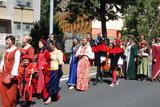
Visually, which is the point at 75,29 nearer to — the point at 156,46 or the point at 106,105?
the point at 156,46

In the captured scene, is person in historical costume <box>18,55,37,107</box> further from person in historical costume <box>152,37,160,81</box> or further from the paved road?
person in historical costume <box>152,37,160,81</box>

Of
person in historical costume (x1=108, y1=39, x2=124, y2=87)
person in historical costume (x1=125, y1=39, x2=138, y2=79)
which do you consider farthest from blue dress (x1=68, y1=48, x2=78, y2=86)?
person in historical costume (x1=125, y1=39, x2=138, y2=79)

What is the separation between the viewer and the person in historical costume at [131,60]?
15.1m

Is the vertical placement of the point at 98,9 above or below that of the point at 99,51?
above

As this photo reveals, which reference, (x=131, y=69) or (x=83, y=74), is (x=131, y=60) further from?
(x=83, y=74)

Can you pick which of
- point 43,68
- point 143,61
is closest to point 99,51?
point 143,61

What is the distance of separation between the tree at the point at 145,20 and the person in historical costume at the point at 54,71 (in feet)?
90.5

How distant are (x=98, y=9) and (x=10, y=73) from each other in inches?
827

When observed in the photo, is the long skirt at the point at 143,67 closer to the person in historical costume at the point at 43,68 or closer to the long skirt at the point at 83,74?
the long skirt at the point at 83,74

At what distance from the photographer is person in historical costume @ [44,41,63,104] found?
9609 millimetres

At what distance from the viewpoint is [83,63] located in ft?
38.6

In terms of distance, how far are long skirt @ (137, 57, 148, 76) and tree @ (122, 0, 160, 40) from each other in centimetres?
2221

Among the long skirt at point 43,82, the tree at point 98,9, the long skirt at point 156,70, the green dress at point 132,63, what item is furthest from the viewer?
the tree at point 98,9

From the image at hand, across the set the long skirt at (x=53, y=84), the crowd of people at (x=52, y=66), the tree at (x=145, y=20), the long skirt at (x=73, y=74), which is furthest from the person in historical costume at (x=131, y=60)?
the tree at (x=145, y=20)
